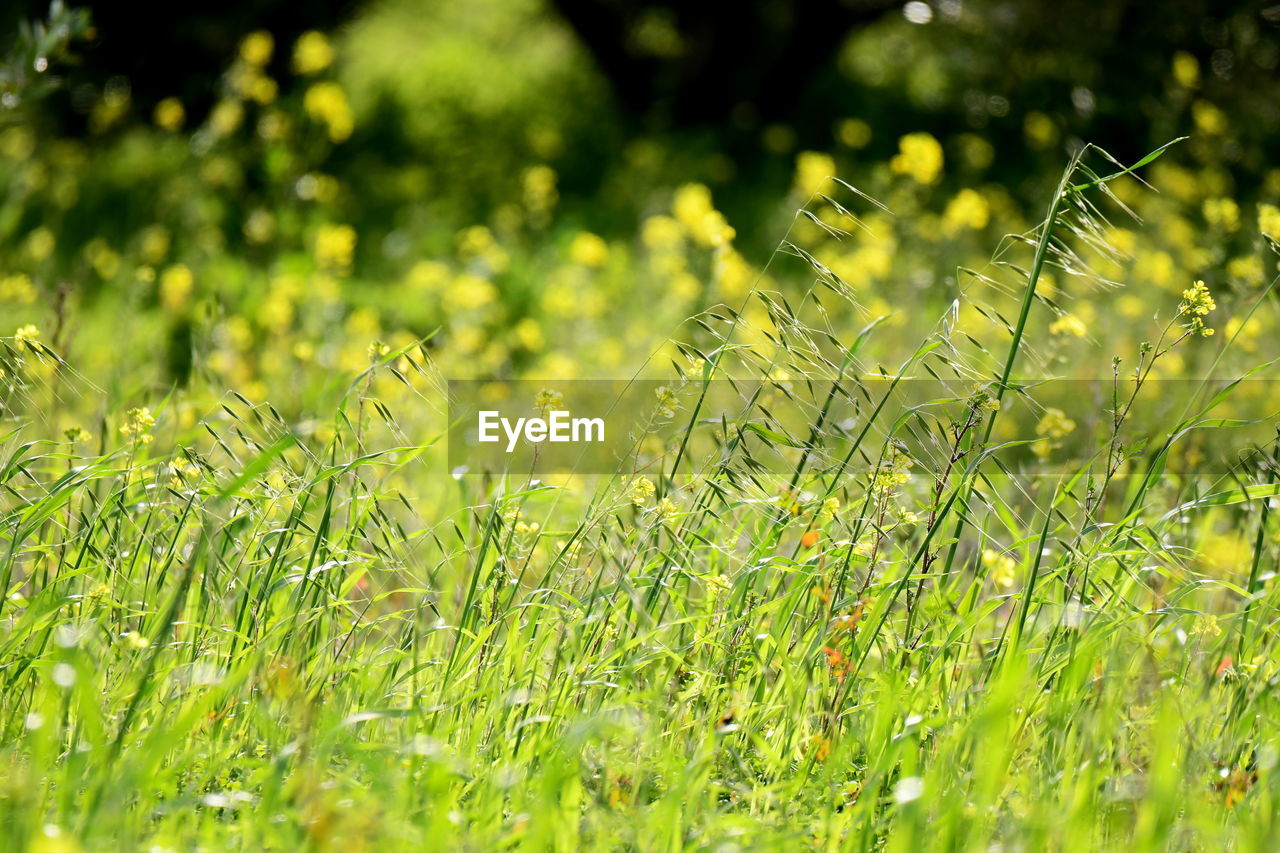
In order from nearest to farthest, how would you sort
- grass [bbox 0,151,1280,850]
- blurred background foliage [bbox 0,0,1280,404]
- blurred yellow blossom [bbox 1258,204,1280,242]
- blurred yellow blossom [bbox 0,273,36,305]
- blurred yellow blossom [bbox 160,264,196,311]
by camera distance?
grass [bbox 0,151,1280,850] < blurred yellow blossom [bbox 1258,204,1280,242] < blurred yellow blossom [bbox 0,273,36,305] < blurred yellow blossom [bbox 160,264,196,311] < blurred background foliage [bbox 0,0,1280,404]

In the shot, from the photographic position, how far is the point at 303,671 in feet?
6.07

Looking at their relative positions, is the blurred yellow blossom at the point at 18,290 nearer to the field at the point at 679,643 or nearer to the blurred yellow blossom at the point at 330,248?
the blurred yellow blossom at the point at 330,248

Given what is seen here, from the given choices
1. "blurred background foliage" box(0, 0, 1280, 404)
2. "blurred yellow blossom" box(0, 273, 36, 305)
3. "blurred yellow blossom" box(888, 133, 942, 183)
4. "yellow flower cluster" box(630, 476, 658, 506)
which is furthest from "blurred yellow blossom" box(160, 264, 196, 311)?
"yellow flower cluster" box(630, 476, 658, 506)

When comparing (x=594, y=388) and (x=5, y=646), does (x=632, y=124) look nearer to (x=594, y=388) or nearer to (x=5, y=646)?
(x=594, y=388)

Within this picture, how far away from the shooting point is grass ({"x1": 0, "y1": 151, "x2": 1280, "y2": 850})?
1.49 m

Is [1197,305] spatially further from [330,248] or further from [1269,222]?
[330,248]

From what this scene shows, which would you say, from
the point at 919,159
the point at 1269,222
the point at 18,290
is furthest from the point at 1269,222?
the point at 18,290

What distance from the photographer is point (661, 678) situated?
1.75 meters

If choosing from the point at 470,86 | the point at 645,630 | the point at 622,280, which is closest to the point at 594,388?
the point at 622,280

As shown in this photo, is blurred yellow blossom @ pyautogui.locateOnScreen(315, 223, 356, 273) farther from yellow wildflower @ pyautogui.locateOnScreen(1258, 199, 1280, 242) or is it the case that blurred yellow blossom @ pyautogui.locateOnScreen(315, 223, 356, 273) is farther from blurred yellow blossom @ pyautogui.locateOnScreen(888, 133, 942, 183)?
yellow wildflower @ pyautogui.locateOnScreen(1258, 199, 1280, 242)

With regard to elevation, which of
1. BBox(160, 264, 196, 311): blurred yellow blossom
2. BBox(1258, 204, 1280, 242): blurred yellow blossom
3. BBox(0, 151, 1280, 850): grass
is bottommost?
BBox(0, 151, 1280, 850): grass

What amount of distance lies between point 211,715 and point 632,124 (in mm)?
8675

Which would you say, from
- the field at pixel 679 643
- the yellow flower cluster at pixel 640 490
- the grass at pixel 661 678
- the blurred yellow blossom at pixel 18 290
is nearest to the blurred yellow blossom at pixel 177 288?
the blurred yellow blossom at pixel 18 290

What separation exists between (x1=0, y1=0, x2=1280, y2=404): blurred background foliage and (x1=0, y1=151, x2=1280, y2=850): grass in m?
0.69
